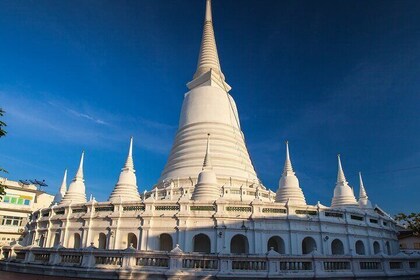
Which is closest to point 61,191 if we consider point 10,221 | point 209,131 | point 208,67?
point 10,221

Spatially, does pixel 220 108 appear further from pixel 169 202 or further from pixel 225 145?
pixel 169 202

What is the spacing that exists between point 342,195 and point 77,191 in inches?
1351

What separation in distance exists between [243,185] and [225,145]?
662cm

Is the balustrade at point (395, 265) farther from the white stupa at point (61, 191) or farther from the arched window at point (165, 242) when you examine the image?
the white stupa at point (61, 191)

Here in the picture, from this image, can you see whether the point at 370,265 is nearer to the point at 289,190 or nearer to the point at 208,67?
the point at 289,190

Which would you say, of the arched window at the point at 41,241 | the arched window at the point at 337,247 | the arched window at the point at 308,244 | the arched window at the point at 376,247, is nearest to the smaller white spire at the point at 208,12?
the arched window at the point at 308,244

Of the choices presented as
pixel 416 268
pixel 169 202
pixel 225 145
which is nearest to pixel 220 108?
pixel 225 145

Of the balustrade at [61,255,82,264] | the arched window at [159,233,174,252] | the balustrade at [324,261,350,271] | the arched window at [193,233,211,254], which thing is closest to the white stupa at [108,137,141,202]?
the arched window at [159,233,174,252]

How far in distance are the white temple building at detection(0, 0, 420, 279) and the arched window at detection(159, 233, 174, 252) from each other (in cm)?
10

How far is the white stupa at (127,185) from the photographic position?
39.8 metres

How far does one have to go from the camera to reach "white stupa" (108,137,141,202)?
39.8 meters

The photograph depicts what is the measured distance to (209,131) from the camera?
153 ft

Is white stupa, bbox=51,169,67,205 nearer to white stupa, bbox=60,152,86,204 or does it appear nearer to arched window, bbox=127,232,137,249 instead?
white stupa, bbox=60,152,86,204

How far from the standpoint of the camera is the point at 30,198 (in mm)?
66188
